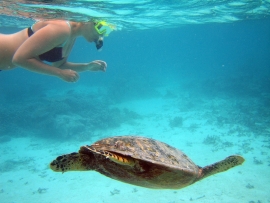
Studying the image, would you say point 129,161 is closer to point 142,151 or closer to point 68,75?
point 142,151

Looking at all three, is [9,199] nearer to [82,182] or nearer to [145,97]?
[82,182]

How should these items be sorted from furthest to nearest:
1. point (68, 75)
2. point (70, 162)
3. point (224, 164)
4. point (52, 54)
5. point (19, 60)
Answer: point (52, 54) < point (68, 75) < point (19, 60) < point (224, 164) < point (70, 162)

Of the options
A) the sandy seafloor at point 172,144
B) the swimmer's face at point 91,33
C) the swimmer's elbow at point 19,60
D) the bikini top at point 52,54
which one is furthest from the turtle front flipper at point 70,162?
the sandy seafloor at point 172,144

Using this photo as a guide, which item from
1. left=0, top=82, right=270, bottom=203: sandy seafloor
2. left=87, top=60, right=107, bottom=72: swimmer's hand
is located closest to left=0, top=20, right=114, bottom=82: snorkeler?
left=87, top=60, right=107, bottom=72: swimmer's hand

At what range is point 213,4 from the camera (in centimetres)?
1705

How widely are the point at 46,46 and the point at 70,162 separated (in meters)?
2.66

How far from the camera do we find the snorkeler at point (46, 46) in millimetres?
3939

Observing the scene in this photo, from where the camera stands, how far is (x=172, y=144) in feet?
47.1

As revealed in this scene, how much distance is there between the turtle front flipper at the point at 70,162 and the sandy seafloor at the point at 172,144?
6.66 m

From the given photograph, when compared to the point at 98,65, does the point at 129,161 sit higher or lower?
lower

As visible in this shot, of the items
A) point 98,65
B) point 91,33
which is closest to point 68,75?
point 98,65

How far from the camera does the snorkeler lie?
12.9 feet

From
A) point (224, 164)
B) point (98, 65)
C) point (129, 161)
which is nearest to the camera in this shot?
point (129, 161)

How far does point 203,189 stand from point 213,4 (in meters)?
15.0
